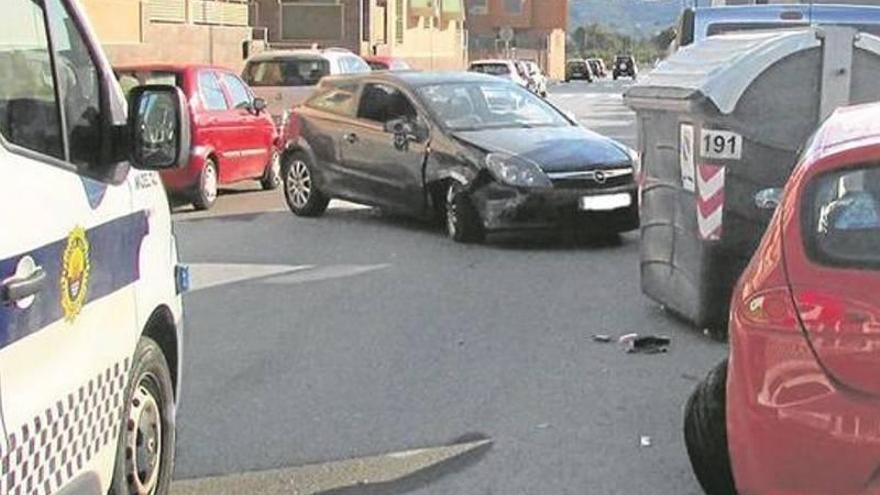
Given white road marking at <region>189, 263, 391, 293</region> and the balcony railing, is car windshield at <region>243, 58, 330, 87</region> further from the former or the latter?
white road marking at <region>189, 263, 391, 293</region>

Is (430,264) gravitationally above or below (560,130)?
below

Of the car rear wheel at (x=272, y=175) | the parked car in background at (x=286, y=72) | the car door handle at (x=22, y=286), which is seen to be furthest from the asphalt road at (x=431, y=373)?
the parked car in background at (x=286, y=72)

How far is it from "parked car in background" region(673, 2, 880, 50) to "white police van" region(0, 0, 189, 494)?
8.82 metres

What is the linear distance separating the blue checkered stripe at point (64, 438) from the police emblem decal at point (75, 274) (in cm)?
23

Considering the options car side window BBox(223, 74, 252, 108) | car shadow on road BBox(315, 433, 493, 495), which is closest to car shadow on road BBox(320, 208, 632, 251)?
car side window BBox(223, 74, 252, 108)

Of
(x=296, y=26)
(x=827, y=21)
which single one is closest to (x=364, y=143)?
(x=827, y=21)

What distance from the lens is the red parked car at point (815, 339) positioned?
369 cm

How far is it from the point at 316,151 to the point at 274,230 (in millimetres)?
1182

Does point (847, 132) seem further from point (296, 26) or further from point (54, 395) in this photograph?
point (296, 26)

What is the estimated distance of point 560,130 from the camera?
12023 millimetres

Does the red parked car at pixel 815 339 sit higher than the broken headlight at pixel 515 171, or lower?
higher

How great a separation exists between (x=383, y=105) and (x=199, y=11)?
20695 millimetres

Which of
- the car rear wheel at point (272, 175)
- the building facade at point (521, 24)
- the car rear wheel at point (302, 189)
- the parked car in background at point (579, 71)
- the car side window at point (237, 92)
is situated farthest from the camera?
the building facade at point (521, 24)

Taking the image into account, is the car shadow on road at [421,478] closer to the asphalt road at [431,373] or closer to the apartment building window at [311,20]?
the asphalt road at [431,373]
